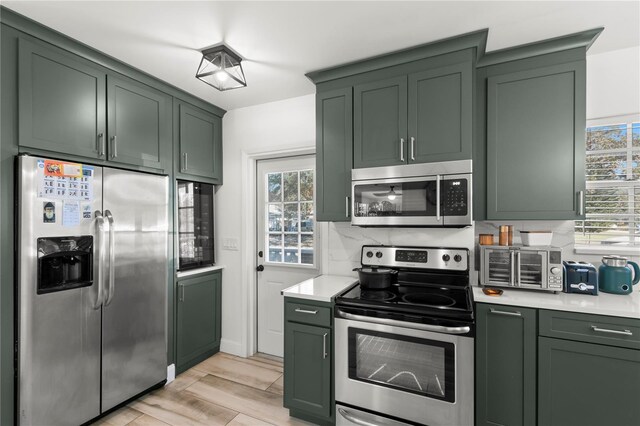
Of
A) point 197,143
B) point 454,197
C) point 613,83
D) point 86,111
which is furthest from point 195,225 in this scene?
point 613,83

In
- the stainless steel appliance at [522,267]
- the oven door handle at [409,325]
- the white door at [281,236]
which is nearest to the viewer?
the oven door handle at [409,325]

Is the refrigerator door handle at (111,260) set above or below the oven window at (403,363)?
above

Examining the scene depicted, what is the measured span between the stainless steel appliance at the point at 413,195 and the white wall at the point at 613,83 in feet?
3.66

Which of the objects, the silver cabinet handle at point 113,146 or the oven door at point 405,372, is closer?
the oven door at point 405,372

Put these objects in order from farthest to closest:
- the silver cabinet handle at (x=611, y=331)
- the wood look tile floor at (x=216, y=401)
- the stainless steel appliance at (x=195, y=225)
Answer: the stainless steel appliance at (x=195, y=225) → the wood look tile floor at (x=216, y=401) → the silver cabinet handle at (x=611, y=331)

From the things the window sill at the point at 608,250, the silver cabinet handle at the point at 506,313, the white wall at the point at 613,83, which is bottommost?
the silver cabinet handle at the point at 506,313

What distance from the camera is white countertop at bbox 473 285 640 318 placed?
1.67 metres

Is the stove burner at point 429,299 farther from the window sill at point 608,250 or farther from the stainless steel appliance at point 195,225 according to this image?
the stainless steel appliance at point 195,225

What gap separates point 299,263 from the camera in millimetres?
3137

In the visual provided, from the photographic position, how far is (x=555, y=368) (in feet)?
5.79

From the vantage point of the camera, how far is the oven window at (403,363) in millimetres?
1796

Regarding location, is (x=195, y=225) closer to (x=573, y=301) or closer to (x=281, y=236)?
(x=281, y=236)

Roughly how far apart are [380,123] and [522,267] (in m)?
1.39

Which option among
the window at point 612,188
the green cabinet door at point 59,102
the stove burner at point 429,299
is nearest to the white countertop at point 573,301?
the stove burner at point 429,299
